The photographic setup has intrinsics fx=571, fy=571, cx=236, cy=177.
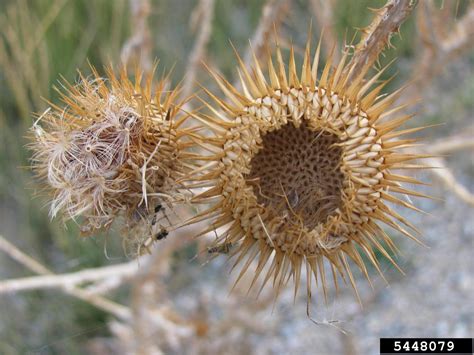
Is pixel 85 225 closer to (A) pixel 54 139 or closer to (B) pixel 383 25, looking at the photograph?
(A) pixel 54 139

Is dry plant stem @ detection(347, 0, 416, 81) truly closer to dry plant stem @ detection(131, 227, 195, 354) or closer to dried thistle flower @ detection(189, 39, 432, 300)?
dried thistle flower @ detection(189, 39, 432, 300)

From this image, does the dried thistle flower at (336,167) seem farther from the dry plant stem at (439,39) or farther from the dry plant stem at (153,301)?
the dry plant stem at (439,39)

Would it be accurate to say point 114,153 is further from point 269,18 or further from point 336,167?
point 269,18

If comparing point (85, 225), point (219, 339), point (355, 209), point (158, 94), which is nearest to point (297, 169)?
point (355, 209)

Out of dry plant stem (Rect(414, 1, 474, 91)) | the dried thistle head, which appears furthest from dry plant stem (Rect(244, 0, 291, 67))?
the dried thistle head

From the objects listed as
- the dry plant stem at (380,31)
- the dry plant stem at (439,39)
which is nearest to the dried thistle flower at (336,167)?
the dry plant stem at (380,31)
